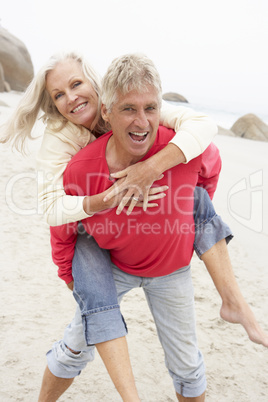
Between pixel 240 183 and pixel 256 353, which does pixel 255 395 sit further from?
pixel 240 183

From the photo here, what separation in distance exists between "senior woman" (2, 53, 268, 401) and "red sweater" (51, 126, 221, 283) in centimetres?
6

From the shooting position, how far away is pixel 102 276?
6.23ft

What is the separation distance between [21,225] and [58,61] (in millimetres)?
2993

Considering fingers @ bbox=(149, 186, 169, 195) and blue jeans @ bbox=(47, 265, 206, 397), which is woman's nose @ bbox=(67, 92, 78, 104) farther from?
blue jeans @ bbox=(47, 265, 206, 397)

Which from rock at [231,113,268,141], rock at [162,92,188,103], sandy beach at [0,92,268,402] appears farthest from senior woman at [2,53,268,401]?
rock at [162,92,188,103]

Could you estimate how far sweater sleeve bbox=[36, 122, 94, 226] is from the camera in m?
1.82

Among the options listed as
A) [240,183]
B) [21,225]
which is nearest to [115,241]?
[21,225]

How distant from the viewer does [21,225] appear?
15.9ft

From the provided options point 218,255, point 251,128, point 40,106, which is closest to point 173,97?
point 251,128

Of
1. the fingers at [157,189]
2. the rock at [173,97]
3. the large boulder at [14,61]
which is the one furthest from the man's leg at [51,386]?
the rock at [173,97]

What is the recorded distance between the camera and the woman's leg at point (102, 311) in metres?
1.73

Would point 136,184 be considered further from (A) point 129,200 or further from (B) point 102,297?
(B) point 102,297

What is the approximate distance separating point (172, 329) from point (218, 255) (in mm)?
399

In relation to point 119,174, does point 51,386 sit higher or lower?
lower
